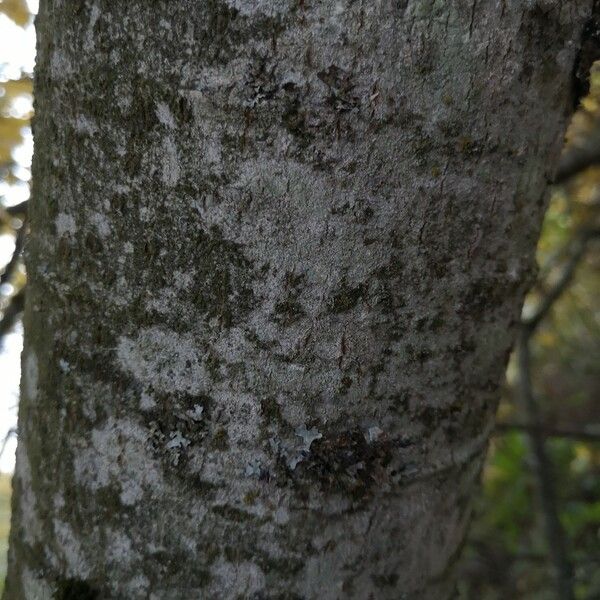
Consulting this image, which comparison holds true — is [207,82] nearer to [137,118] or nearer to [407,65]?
[137,118]

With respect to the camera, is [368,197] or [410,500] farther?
[410,500]

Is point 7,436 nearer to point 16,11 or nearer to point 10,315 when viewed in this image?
point 10,315

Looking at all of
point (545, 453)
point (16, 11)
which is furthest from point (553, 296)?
point (16, 11)

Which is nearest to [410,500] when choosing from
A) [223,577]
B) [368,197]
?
[223,577]

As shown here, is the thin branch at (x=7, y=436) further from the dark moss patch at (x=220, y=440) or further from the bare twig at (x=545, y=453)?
the bare twig at (x=545, y=453)

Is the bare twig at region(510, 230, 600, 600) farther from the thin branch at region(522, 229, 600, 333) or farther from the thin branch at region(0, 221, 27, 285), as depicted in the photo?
the thin branch at region(0, 221, 27, 285)

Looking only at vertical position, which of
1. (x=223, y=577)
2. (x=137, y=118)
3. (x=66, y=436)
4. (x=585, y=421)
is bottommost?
(x=223, y=577)

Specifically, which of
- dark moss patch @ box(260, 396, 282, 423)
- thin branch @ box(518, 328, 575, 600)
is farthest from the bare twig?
dark moss patch @ box(260, 396, 282, 423)
